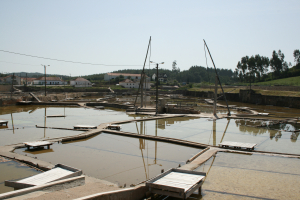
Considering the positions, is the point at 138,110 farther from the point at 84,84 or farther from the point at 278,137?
the point at 84,84

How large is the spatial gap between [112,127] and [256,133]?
979cm

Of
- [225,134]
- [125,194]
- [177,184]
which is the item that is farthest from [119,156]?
[225,134]

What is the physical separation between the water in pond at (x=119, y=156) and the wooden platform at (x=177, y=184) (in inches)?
57.9

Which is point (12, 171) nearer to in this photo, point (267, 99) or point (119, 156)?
point (119, 156)

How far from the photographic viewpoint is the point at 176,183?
23.3ft

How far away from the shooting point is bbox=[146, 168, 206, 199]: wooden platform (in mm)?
6623

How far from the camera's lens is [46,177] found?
7777 mm

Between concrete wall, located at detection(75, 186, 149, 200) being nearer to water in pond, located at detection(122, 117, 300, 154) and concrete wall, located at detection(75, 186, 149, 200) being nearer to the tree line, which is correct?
water in pond, located at detection(122, 117, 300, 154)

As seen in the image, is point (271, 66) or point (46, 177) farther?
point (271, 66)

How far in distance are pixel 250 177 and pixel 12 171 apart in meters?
8.45

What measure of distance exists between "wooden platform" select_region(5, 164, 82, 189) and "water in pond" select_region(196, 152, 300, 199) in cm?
417

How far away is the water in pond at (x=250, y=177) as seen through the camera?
7469 millimetres

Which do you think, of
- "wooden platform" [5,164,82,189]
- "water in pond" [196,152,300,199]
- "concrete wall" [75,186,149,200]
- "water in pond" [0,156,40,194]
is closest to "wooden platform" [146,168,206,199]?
"concrete wall" [75,186,149,200]

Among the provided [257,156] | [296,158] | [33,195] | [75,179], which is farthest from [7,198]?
[296,158]
